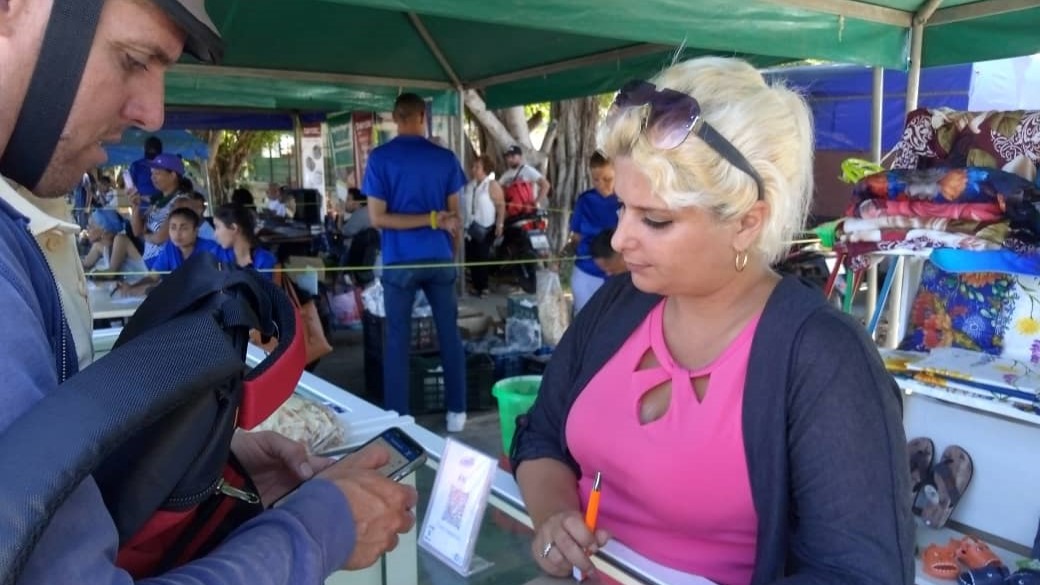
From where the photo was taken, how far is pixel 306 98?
22.4ft

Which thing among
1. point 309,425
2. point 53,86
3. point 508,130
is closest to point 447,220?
point 309,425

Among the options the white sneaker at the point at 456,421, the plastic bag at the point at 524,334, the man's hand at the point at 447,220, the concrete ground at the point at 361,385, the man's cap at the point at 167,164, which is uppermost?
the man's cap at the point at 167,164

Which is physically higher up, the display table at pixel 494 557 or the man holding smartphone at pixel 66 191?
the man holding smartphone at pixel 66 191

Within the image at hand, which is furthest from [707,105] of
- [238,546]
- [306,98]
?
[306,98]

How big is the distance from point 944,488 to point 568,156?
8.69 m

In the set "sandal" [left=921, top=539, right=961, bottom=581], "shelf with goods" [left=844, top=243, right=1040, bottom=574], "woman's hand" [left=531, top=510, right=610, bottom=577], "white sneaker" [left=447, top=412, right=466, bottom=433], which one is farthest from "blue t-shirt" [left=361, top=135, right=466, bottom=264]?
"woman's hand" [left=531, top=510, right=610, bottom=577]

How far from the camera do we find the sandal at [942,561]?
2.21 meters

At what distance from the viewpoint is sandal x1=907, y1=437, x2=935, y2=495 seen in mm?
2686

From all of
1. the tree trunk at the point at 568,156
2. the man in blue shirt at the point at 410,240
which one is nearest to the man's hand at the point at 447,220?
the man in blue shirt at the point at 410,240

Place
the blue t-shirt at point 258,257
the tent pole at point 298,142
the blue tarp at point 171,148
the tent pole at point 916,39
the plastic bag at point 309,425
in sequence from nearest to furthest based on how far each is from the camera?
the plastic bag at point 309,425, the tent pole at point 916,39, the blue t-shirt at point 258,257, the tent pole at point 298,142, the blue tarp at point 171,148

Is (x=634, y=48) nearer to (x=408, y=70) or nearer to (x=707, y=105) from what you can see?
(x=408, y=70)

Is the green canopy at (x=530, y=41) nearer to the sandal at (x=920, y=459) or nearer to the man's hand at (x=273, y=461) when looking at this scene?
the man's hand at (x=273, y=461)

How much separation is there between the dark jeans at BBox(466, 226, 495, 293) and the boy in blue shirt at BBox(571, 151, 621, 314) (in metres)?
4.46

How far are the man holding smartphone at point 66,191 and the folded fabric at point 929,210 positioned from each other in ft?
7.97
